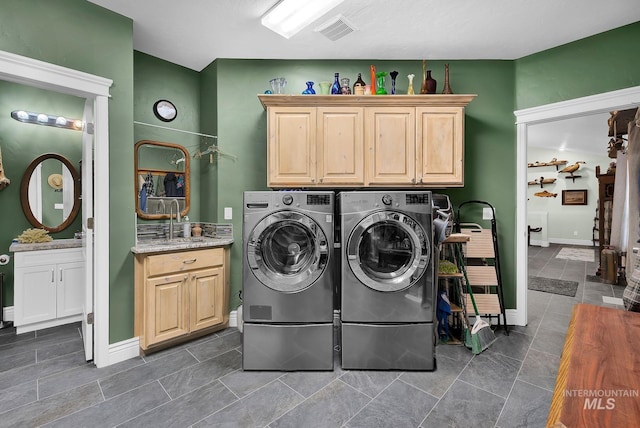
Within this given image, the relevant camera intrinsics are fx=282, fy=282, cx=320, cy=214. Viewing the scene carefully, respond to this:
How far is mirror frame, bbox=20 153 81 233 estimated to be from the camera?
294 centimetres

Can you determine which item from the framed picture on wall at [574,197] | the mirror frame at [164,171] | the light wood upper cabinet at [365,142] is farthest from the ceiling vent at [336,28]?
the framed picture on wall at [574,197]

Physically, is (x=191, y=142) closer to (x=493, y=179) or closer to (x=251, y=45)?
(x=251, y=45)

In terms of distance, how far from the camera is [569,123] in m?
5.02

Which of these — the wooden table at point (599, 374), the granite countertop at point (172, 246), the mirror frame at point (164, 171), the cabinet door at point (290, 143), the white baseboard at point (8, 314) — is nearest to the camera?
the wooden table at point (599, 374)

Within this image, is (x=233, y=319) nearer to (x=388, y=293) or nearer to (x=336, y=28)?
(x=388, y=293)

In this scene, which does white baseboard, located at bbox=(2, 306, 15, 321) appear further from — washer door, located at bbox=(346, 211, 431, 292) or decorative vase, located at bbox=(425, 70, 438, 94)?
decorative vase, located at bbox=(425, 70, 438, 94)

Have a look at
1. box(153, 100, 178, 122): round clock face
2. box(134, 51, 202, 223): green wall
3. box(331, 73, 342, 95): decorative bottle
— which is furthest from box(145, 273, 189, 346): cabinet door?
box(331, 73, 342, 95): decorative bottle

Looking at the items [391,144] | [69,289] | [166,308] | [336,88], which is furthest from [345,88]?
[69,289]

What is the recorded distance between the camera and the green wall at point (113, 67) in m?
1.95

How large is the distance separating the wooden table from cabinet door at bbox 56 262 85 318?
365cm

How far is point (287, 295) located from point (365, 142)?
1.46m

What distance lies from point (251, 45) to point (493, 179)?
272 centimetres

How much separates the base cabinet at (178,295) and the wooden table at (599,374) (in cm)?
243

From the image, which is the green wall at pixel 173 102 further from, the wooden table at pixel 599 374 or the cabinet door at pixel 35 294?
the wooden table at pixel 599 374
